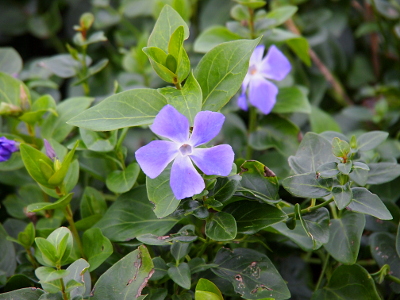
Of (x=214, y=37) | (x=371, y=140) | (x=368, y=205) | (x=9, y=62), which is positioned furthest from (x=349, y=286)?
(x=9, y=62)

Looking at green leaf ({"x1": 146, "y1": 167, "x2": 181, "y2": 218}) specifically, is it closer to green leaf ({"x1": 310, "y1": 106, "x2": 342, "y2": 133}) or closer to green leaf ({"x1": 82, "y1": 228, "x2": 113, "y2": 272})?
green leaf ({"x1": 82, "y1": 228, "x2": 113, "y2": 272})

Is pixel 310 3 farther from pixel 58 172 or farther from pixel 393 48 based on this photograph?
pixel 58 172

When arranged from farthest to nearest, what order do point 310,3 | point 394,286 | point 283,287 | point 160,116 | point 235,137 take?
point 310,3
point 235,137
point 394,286
point 283,287
point 160,116

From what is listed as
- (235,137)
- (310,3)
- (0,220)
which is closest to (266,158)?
(235,137)

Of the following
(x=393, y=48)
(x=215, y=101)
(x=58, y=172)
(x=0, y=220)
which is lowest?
(x=0, y=220)

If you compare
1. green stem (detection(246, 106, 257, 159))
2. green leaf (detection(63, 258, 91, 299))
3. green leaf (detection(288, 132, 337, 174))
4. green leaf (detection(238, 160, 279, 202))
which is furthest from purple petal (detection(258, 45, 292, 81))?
green leaf (detection(63, 258, 91, 299))

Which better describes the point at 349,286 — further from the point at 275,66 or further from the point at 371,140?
the point at 275,66

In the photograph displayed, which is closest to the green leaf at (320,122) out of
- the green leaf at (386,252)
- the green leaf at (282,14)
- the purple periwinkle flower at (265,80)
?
the purple periwinkle flower at (265,80)

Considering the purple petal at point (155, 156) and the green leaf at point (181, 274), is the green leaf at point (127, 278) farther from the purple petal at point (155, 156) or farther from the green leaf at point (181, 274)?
the purple petal at point (155, 156)
